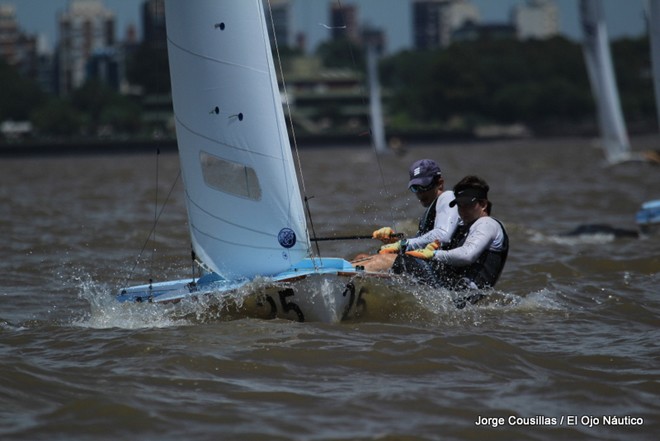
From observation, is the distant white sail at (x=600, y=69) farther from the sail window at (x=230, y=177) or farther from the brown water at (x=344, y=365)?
the sail window at (x=230, y=177)

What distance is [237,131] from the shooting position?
10.4 meters

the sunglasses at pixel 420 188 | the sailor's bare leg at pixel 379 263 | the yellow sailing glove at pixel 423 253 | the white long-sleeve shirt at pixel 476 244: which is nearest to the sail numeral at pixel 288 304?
the sailor's bare leg at pixel 379 263

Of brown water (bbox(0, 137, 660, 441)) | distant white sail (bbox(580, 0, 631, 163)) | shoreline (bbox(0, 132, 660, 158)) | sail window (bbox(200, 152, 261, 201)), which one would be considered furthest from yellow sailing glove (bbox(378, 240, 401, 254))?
shoreline (bbox(0, 132, 660, 158))

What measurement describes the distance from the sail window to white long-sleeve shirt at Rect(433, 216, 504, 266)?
1.54 meters

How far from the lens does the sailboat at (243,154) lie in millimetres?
10328

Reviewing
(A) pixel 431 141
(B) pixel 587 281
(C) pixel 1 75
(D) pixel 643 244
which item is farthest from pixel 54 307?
(C) pixel 1 75

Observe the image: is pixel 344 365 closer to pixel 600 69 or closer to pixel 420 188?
pixel 420 188

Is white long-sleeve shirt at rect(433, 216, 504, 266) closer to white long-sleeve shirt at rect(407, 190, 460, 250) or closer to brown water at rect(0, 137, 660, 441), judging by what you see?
white long-sleeve shirt at rect(407, 190, 460, 250)

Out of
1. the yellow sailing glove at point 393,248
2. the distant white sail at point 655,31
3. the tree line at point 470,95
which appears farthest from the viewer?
the tree line at point 470,95

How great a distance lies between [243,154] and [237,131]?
19 cm

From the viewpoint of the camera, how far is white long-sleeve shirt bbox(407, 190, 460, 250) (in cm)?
1061

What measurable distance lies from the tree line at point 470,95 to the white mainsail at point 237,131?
424 ft

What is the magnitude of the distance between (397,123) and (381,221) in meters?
131

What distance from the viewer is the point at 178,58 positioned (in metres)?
10.6
